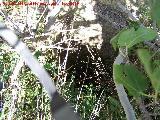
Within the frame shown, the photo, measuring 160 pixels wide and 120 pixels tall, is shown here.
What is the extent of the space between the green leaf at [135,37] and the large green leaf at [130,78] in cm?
8

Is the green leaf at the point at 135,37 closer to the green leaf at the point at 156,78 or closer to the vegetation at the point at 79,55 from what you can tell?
the green leaf at the point at 156,78

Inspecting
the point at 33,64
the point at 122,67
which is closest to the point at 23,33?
the point at 122,67

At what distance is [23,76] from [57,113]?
1.95 m

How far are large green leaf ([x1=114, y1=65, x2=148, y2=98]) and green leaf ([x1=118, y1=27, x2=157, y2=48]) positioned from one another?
0.08 meters

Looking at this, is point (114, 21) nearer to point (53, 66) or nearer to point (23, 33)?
point (53, 66)

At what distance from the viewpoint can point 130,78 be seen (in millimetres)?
994

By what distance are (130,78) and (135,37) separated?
0.12 m

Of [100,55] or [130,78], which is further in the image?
[100,55]

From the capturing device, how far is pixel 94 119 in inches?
105

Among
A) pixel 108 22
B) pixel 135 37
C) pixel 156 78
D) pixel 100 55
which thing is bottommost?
pixel 156 78

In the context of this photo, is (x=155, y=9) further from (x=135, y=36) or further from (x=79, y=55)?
(x=79, y=55)

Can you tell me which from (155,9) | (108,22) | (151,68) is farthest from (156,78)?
(108,22)

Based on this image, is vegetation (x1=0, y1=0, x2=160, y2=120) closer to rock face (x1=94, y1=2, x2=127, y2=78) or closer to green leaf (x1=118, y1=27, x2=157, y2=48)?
rock face (x1=94, y1=2, x2=127, y2=78)

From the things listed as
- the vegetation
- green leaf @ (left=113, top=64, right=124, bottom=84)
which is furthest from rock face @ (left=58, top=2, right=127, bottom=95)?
green leaf @ (left=113, top=64, right=124, bottom=84)
